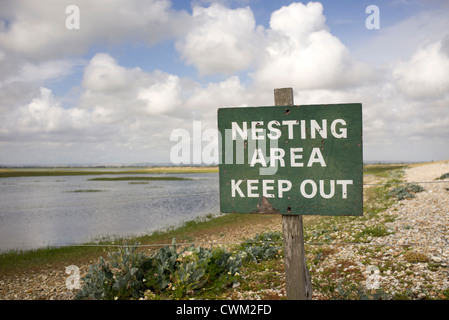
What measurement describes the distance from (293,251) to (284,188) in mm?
799

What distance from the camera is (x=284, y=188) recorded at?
3.32 metres

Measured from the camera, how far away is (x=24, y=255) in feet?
39.9

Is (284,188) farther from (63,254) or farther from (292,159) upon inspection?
(63,254)

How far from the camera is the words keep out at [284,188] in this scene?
320 centimetres

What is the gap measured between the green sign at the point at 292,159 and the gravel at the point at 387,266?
2.11 m

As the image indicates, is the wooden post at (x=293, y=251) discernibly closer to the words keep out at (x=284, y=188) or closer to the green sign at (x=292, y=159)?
the green sign at (x=292, y=159)

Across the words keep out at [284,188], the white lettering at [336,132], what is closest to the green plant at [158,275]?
the words keep out at [284,188]

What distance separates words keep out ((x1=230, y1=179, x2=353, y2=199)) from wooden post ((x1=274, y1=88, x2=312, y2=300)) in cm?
35

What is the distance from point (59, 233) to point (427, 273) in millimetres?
19129

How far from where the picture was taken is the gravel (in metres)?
4.73

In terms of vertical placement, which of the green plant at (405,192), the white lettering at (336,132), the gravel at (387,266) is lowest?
the gravel at (387,266)

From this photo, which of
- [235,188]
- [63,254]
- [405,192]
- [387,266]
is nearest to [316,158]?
[235,188]

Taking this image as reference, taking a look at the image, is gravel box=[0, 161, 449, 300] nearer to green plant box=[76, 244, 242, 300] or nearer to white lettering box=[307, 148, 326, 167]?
green plant box=[76, 244, 242, 300]
